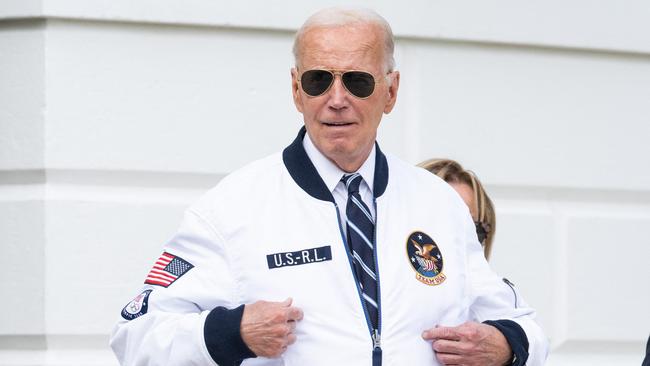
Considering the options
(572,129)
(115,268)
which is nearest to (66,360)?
(115,268)

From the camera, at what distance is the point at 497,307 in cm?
298

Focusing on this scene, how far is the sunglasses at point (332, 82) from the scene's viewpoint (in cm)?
278

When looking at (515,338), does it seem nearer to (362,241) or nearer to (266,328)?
(362,241)

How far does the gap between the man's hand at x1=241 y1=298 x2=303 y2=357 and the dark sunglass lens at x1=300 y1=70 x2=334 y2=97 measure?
20.2 inches

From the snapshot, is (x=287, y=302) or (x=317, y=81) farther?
(x=317, y=81)

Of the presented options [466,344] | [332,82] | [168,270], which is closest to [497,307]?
[466,344]

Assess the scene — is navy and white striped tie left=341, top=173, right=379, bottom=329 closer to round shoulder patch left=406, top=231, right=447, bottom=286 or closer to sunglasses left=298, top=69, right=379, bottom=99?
round shoulder patch left=406, top=231, right=447, bottom=286

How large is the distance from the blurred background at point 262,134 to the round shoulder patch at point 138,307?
5.34ft

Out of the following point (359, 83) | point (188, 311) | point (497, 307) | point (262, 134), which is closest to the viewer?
point (188, 311)

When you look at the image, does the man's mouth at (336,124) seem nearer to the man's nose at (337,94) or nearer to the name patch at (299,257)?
the man's nose at (337,94)

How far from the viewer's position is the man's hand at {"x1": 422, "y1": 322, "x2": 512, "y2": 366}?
276 cm

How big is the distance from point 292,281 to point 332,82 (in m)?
0.47

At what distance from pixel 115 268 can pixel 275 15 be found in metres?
1.10

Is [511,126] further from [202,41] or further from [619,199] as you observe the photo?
[202,41]
